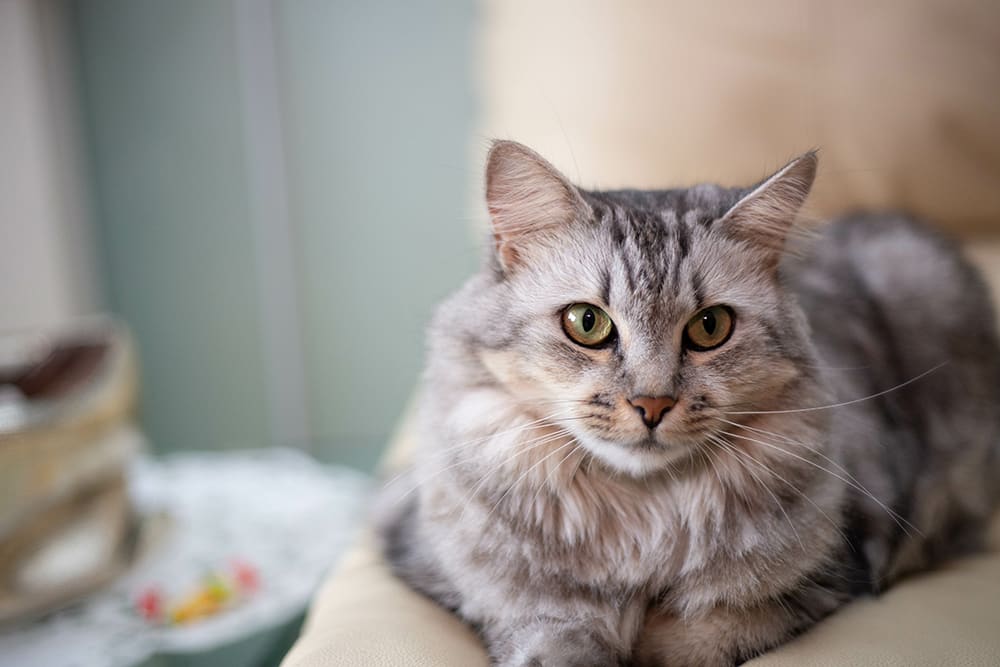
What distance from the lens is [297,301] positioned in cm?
299

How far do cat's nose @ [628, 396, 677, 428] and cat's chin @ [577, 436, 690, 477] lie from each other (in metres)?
0.03

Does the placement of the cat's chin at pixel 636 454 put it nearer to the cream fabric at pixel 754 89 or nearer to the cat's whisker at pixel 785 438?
the cat's whisker at pixel 785 438

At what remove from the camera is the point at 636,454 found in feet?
3.11

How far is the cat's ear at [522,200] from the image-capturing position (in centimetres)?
97

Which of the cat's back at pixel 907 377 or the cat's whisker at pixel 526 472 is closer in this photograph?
the cat's whisker at pixel 526 472

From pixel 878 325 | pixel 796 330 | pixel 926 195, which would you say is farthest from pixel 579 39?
pixel 926 195

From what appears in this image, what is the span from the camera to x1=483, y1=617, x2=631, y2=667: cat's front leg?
932mm

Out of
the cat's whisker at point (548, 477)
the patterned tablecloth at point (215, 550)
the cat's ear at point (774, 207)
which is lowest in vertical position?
the patterned tablecloth at point (215, 550)

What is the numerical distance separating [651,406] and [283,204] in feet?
A: 7.54

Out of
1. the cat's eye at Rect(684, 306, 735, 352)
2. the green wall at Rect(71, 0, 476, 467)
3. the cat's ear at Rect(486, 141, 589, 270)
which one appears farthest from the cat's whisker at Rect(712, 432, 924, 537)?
the green wall at Rect(71, 0, 476, 467)

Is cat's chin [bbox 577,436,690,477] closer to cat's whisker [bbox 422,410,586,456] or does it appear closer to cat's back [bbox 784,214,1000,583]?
cat's whisker [bbox 422,410,586,456]

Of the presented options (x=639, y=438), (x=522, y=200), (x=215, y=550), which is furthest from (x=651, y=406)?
(x=215, y=550)

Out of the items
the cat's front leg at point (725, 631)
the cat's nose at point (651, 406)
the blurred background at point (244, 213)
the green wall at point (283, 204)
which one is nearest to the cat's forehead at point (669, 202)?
the cat's nose at point (651, 406)

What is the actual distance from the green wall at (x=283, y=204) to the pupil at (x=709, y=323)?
1.71 metres
